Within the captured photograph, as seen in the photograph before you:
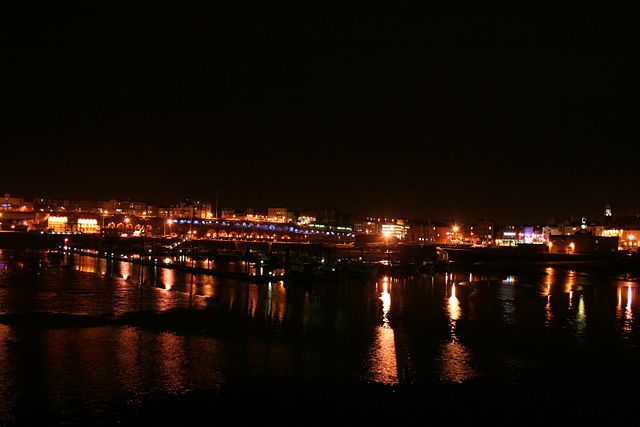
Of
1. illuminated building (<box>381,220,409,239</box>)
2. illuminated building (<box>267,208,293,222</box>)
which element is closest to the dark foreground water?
illuminated building (<box>381,220,409,239</box>)

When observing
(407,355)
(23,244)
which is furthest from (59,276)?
(23,244)

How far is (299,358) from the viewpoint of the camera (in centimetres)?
1288

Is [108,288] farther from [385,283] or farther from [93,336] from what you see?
[385,283]

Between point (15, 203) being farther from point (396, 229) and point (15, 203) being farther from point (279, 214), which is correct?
point (396, 229)

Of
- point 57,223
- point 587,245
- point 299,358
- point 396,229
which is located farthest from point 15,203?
point 299,358

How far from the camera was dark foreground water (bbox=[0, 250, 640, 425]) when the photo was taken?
31.6 feet

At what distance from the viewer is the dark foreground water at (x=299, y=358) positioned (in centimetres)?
962

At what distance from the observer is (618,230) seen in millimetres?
94750

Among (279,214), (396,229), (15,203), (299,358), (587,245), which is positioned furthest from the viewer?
(279,214)

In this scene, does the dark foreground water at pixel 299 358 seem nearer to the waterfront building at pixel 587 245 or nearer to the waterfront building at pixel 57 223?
the waterfront building at pixel 587 245

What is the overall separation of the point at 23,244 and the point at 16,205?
241ft

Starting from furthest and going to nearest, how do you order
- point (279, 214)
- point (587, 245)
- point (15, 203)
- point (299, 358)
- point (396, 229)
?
point (279, 214)
point (396, 229)
point (15, 203)
point (587, 245)
point (299, 358)

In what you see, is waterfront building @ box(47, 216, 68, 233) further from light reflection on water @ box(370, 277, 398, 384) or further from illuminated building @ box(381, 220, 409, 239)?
light reflection on water @ box(370, 277, 398, 384)

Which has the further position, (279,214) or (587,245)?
(279,214)
